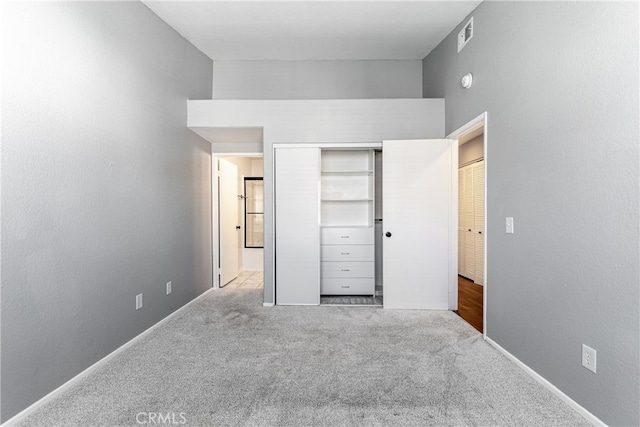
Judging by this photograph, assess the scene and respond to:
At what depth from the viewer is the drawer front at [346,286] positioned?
3787mm

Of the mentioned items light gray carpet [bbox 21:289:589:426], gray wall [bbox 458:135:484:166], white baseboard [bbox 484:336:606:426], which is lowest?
light gray carpet [bbox 21:289:589:426]

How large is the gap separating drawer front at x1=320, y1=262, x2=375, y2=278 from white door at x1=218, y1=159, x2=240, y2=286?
4.86 ft

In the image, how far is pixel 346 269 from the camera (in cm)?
380

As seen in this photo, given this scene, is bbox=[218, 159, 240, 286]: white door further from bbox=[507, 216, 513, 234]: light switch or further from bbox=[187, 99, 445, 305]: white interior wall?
bbox=[507, 216, 513, 234]: light switch

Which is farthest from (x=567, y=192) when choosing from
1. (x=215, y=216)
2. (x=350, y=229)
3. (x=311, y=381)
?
(x=215, y=216)

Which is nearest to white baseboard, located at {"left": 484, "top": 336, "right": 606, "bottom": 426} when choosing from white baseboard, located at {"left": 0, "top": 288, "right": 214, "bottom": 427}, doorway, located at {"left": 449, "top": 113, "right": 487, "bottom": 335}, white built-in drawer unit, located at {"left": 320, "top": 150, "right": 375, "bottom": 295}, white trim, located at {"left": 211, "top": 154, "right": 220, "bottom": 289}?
doorway, located at {"left": 449, "top": 113, "right": 487, "bottom": 335}

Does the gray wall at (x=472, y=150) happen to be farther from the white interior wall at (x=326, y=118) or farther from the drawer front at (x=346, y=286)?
the drawer front at (x=346, y=286)

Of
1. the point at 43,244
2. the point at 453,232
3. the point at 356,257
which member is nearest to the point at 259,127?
the point at 356,257

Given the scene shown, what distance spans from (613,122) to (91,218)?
3123 mm

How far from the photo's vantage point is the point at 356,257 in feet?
12.4

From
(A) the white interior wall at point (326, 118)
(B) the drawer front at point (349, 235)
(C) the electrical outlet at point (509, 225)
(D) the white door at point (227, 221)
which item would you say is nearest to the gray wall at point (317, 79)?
(A) the white interior wall at point (326, 118)

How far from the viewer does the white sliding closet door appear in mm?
3395

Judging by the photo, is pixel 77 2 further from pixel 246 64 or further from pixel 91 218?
pixel 246 64

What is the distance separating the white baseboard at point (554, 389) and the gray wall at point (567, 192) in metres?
0.03
